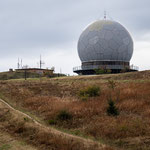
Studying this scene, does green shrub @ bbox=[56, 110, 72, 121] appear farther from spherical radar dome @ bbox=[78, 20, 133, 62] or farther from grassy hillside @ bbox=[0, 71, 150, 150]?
spherical radar dome @ bbox=[78, 20, 133, 62]

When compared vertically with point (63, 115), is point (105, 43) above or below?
above

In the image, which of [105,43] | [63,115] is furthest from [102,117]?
[105,43]

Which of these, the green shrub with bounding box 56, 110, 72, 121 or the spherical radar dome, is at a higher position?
the spherical radar dome

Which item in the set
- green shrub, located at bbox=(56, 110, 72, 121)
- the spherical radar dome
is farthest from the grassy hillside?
the spherical radar dome

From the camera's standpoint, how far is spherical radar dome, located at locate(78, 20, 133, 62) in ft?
188

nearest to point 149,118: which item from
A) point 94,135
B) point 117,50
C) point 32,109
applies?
point 94,135

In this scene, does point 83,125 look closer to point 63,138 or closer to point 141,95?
point 63,138

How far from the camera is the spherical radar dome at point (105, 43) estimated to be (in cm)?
5744

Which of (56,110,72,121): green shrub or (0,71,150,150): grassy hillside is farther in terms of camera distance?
(56,110,72,121): green shrub

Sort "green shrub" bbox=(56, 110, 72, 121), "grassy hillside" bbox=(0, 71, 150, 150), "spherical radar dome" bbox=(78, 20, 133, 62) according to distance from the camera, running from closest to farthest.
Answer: "grassy hillside" bbox=(0, 71, 150, 150) → "green shrub" bbox=(56, 110, 72, 121) → "spherical radar dome" bbox=(78, 20, 133, 62)

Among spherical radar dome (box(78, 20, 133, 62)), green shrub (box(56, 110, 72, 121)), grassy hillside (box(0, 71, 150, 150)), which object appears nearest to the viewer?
grassy hillside (box(0, 71, 150, 150))

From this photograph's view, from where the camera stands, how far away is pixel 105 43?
187 feet

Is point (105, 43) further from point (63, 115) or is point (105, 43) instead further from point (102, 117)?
point (102, 117)

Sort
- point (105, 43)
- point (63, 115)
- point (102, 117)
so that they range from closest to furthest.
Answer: point (102, 117), point (63, 115), point (105, 43)
